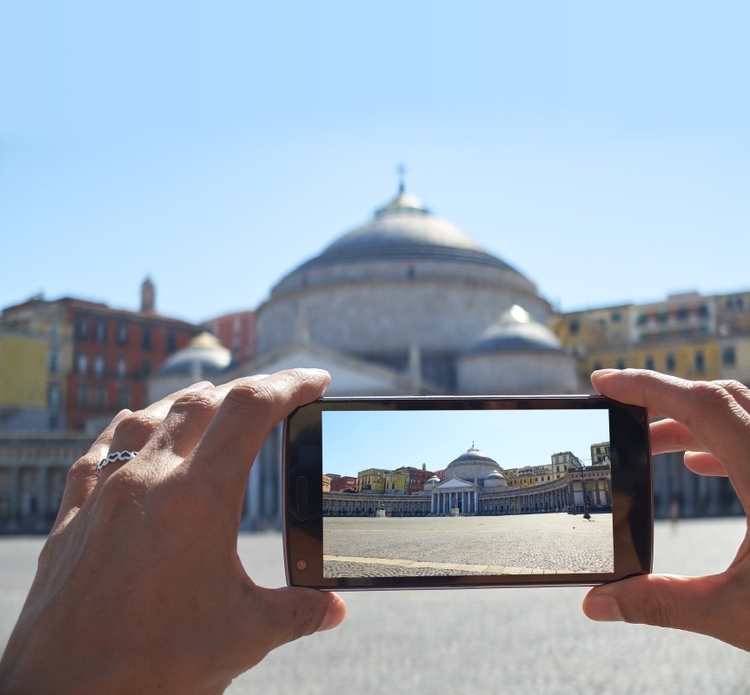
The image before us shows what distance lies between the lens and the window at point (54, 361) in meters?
54.4

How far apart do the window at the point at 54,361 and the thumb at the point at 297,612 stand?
5475cm

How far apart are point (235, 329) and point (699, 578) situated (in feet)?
237

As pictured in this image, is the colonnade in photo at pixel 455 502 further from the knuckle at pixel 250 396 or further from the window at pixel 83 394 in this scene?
the window at pixel 83 394

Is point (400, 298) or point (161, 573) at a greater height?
point (400, 298)

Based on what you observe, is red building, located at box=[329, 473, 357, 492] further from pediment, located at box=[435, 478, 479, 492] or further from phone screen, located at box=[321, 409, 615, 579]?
pediment, located at box=[435, 478, 479, 492]

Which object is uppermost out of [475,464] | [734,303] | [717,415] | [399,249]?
[399,249]

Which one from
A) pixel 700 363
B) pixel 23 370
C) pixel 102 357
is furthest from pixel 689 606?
pixel 102 357

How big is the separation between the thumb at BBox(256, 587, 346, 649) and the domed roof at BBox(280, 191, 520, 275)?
5608 cm

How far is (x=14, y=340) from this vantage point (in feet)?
162

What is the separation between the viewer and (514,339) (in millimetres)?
50906

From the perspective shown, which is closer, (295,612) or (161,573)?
(161,573)

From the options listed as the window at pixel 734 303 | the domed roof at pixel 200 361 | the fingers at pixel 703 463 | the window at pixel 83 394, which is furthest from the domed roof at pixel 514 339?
the fingers at pixel 703 463

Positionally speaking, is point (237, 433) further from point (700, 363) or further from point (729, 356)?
point (700, 363)

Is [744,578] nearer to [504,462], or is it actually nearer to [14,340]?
[504,462]
